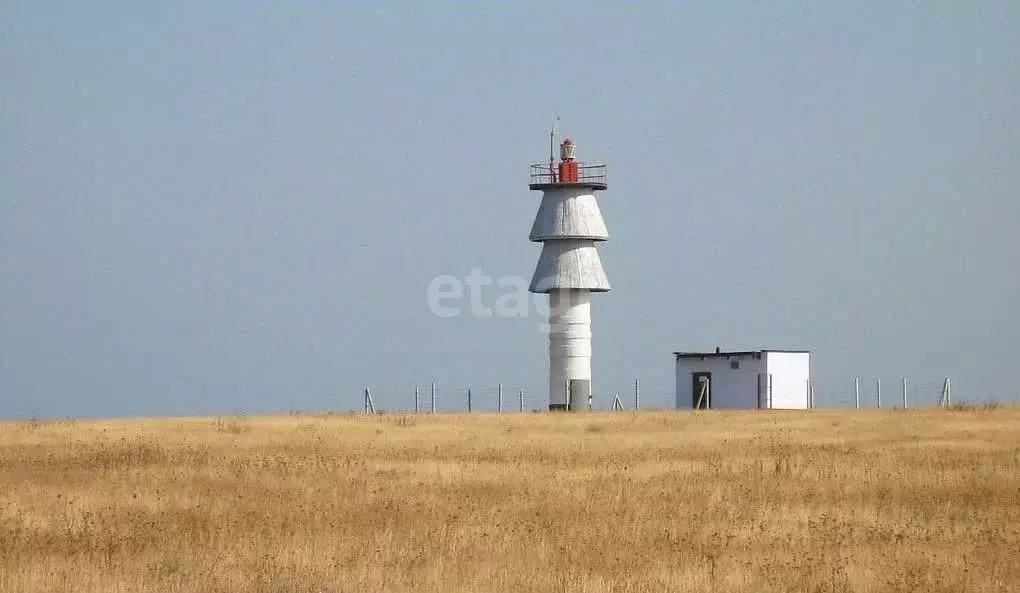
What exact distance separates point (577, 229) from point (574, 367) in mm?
5413

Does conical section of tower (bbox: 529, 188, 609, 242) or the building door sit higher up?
conical section of tower (bbox: 529, 188, 609, 242)

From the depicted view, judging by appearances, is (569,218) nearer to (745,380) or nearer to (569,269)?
(569,269)

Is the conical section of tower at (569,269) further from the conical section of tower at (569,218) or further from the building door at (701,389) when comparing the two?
the building door at (701,389)

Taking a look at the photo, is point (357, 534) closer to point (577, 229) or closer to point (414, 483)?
point (414, 483)

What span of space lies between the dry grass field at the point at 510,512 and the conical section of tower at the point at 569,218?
21.5 meters

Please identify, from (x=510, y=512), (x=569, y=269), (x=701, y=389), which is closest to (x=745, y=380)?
(x=701, y=389)

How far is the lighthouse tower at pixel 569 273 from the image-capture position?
2339 inches

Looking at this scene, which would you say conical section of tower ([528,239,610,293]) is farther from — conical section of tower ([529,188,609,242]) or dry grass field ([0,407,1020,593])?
dry grass field ([0,407,1020,593])

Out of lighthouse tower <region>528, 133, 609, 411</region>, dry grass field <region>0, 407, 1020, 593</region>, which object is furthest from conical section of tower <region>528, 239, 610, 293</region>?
dry grass field <region>0, 407, 1020, 593</region>

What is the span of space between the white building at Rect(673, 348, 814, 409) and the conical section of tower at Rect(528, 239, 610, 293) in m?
7.11

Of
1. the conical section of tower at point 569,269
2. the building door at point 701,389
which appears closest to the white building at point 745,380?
the building door at point 701,389

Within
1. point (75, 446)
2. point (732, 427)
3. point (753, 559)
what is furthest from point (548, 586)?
point (732, 427)

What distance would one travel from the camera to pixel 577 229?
59.8 metres

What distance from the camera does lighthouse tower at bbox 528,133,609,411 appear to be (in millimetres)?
59406
